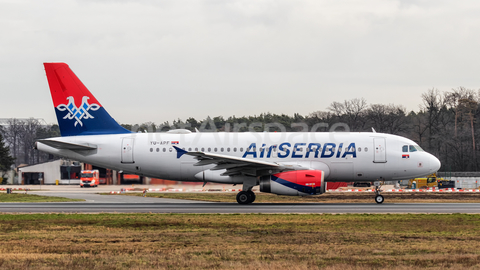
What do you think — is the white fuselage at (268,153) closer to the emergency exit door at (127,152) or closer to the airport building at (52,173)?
the emergency exit door at (127,152)

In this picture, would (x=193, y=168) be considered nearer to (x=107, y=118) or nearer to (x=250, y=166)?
(x=250, y=166)

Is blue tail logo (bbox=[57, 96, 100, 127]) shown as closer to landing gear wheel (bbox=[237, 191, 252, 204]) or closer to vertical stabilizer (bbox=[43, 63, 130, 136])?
vertical stabilizer (bbox=[43, 63, 130, 136])

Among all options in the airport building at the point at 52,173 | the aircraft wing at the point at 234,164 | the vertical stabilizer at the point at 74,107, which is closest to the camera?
the aircraft wing at the point at 234,164

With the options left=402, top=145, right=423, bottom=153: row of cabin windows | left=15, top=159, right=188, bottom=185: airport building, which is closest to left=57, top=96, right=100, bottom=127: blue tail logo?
left=402, top=145, right=423, bottom=153: row of cabin windows

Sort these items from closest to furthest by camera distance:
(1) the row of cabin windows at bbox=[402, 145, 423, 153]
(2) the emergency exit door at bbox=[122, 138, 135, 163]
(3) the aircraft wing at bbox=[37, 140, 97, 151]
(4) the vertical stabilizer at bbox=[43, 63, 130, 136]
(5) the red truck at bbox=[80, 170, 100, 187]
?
(1) the row of cabin windows at bbox=[402, 145, 423, 153] → (3) the aircraft wing at bbox=[37, 140, 97, 151] → (2) the emergency exit door at bbox=[122, 138, 135, 163] → (4) the vertical stabilizer at bbox=[43, 63, 130, 136] → (5) the red truck at bbox=[80, 170, 100, 187]

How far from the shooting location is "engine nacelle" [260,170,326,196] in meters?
25.4

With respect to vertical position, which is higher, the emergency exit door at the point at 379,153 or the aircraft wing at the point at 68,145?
the aircraft wing at the point at 68,145

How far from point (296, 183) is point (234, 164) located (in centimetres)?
320

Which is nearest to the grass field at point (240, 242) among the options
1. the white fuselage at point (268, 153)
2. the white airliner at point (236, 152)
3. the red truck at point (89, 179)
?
the white airliner at point (236, 152)

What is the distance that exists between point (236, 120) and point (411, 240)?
209 ft

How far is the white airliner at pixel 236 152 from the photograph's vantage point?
26.3m

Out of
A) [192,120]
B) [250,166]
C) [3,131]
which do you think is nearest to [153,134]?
[250,166]

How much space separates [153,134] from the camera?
2920 cm

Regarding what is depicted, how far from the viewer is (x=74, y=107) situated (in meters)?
29.2
